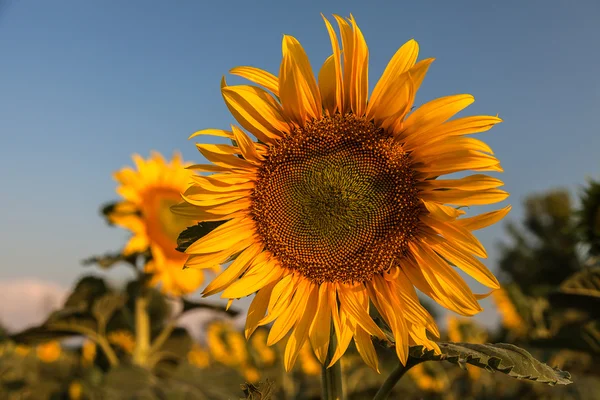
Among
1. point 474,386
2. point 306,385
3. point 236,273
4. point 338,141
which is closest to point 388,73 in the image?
point 338,141

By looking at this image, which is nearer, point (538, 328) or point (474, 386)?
point (538, 328)

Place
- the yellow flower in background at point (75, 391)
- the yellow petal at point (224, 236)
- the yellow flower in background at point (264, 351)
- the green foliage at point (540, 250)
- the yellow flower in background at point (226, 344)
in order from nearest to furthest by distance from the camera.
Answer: the yellow petal at point (224, 236) < the yellow flower in background at point (75, 391) < the yellow flower in background at point (264, 351) < the yellow flower in background at point (226, 344) < the green foliage at point (540, 250)

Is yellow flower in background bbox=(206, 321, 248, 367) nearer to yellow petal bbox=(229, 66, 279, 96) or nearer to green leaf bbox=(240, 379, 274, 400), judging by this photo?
yellow petal bbox=(229, 66, 279, 96)

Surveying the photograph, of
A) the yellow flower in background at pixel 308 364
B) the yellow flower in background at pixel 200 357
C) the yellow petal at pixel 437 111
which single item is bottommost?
the yellow flower in background at pixel 200 357

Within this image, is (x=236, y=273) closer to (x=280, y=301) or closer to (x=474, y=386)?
(x=280, y=301)

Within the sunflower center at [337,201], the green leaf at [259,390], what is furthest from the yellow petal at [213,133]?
the green leaf at [259,390]

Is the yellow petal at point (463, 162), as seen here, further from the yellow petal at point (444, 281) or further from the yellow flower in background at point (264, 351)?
the yellow flower in background at point (264, 351)

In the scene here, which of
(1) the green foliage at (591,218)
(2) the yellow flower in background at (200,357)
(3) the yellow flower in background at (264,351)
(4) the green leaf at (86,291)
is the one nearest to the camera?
(1) the green foliage at (591,218)

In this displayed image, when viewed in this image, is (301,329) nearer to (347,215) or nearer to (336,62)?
(347,215)
